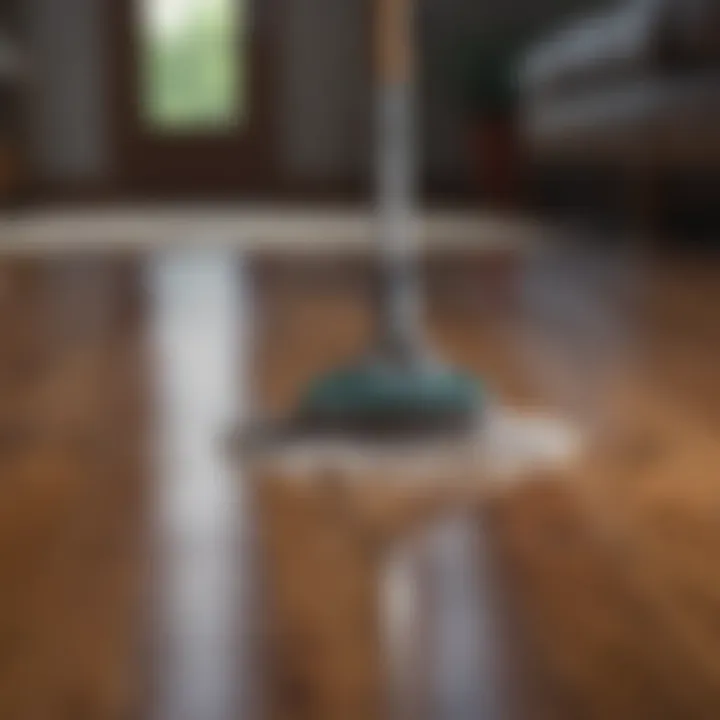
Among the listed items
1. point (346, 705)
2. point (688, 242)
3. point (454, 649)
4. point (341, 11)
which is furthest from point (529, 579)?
point (341, 11)

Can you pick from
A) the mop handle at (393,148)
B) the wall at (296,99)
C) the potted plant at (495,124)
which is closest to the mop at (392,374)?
the mop handle at (393,148)

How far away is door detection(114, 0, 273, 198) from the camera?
7.91 m

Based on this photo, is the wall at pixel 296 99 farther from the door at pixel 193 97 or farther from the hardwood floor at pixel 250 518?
the hardwood floor at pixel 250 518

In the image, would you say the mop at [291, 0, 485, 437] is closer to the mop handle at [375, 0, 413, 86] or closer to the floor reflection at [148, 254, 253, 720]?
the mop handle at [375, 0, 413, 86]

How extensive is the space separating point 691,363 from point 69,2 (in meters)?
6.16

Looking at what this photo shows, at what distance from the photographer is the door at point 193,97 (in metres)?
7.91

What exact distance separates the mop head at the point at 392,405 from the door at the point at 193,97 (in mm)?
6344

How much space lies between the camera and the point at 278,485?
1.36 m

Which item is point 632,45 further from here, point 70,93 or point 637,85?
point 70,93

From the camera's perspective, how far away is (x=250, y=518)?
124cm

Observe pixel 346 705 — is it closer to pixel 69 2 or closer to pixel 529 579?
pixel 529 579

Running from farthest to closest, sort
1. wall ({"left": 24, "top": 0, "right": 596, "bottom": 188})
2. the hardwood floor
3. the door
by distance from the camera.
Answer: the door
wall ({"left": 24, "top": 0, "right": 596, "bottom": 188})
the hardwood floor

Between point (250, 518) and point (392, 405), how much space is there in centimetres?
34

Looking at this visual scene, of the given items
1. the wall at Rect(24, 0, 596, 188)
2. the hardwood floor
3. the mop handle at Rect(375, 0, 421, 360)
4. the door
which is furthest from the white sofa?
the door
